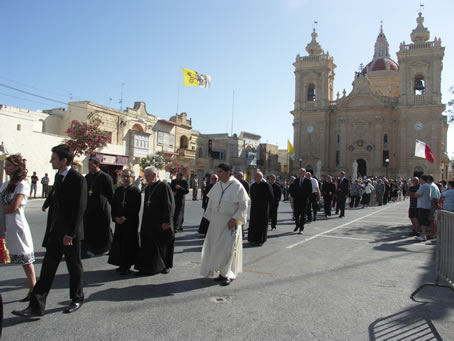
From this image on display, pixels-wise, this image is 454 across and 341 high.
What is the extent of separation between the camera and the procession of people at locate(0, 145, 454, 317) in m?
4.23

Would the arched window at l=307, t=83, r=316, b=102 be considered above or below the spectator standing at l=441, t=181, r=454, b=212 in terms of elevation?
above

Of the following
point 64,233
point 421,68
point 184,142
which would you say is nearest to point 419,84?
point 421,68

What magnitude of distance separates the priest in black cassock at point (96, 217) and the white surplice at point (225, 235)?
2396mm

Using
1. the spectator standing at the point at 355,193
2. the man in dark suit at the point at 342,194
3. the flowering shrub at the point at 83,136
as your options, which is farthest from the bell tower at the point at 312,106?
the man in dark suit at the point at 342,194

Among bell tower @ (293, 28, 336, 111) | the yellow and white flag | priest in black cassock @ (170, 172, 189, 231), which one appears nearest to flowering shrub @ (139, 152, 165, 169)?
the yellow and white flag

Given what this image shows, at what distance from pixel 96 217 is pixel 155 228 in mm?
1716

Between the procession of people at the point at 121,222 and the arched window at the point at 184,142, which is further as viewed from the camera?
the arched window at the point at 184,142

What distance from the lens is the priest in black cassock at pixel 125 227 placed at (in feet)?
19.7

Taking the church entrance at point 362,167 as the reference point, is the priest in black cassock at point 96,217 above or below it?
below

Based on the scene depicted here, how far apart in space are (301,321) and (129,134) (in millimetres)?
32336

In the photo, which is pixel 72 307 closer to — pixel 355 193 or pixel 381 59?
pixel 355 193

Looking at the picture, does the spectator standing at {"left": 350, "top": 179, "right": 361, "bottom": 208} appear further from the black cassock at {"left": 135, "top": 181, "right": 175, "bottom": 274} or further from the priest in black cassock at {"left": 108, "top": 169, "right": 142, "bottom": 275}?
the priest in black cassock at {"left": 108, "top": 169, "right": 142, "bottom": 275}

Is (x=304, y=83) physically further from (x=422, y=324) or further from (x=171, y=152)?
(x=422, y=324)

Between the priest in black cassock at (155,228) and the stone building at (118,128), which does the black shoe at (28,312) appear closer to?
the priest in black cassock at (155,228)
